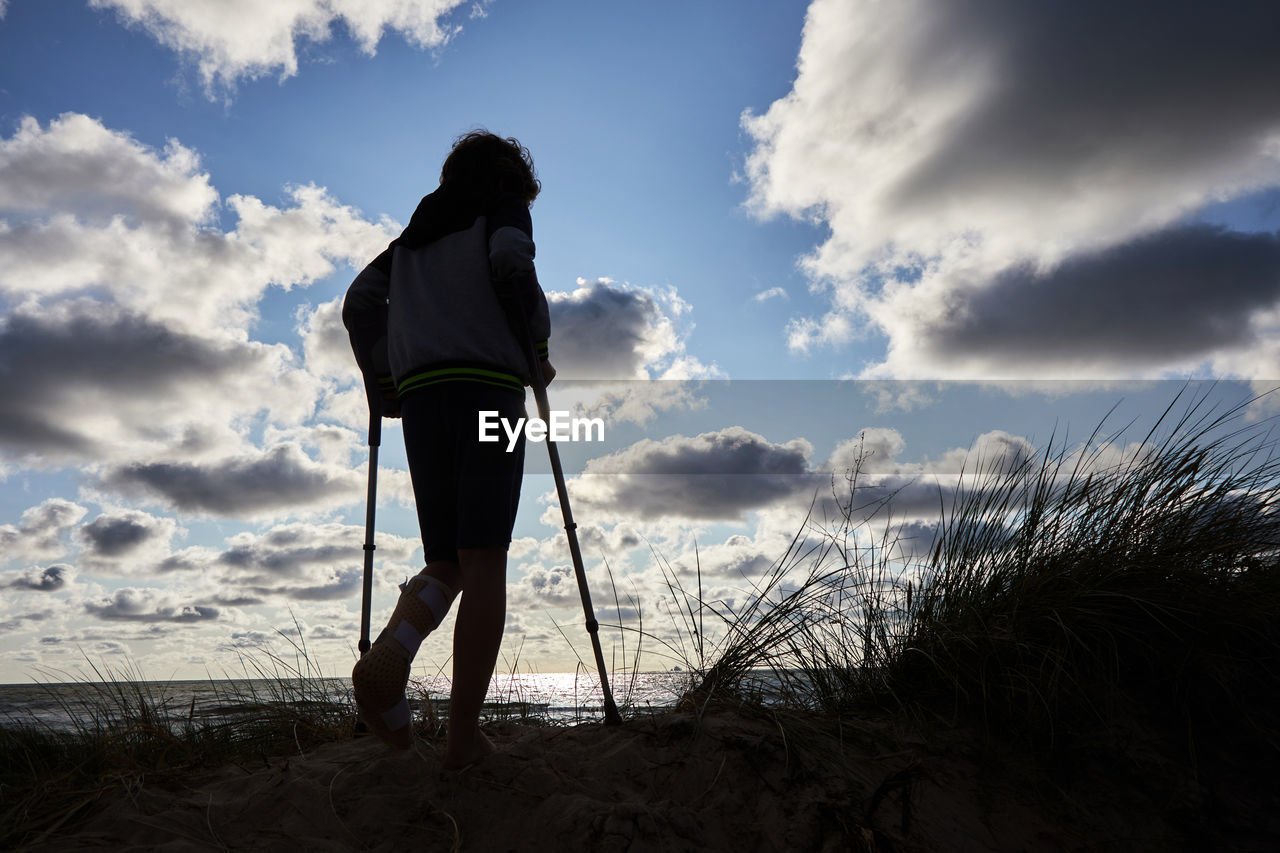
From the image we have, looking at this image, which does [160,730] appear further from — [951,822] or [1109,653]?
[1109,653]

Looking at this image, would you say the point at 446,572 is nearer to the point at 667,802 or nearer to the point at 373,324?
the point at 667,802

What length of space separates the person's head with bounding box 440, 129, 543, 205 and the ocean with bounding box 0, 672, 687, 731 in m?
2.23

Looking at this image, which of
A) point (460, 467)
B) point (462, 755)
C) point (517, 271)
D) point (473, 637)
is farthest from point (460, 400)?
point (462, 755)

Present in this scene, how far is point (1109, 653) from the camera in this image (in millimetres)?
2701

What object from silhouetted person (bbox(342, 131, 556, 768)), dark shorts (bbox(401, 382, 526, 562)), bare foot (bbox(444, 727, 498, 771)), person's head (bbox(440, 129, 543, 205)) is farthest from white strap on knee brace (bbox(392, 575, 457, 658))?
person's head (bbox(440, 129, 543, 205))

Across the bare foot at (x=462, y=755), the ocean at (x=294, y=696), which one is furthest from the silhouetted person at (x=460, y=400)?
the ocean at (x=294, y=696)

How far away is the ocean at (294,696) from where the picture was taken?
11.1 feet

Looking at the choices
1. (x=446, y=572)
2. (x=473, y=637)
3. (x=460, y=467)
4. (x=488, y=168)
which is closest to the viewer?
(x=473, y=637)

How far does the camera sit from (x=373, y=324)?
3145 millimetres

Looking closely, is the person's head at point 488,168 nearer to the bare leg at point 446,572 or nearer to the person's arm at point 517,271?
the person's arm at point 517,271

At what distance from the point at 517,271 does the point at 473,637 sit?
1300mm

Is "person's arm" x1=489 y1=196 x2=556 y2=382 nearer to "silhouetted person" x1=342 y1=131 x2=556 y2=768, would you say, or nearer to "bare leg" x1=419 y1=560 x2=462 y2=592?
"silhouetted person" x1=342 y1=131 x2=556 y2=768

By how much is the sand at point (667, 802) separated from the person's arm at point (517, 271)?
1547 millimetres

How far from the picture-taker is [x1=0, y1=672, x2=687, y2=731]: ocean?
3.37 m
